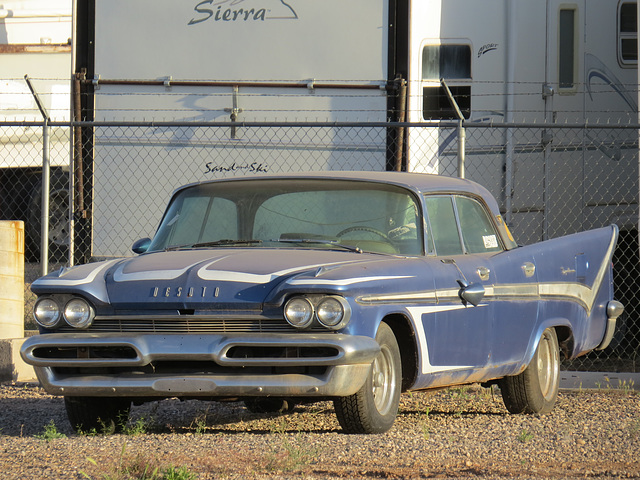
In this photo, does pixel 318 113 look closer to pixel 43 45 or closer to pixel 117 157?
pixel 117 157

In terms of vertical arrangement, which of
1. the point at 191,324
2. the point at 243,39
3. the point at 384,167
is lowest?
the point at 191,324

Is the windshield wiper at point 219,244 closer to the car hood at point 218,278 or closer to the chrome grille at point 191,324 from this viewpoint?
the car hood at point 218,278

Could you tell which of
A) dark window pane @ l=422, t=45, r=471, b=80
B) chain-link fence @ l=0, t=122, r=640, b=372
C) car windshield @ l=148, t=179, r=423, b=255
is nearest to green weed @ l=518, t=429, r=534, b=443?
car windshield @ l=148, t=179, r=423, b=255

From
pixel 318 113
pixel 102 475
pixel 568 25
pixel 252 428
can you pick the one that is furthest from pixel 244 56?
pixel 102 475

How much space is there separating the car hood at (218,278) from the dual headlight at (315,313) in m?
0.07

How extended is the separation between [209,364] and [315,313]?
600 millimetres

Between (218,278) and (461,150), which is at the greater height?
(461,150)

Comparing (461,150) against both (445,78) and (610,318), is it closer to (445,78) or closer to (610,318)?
(445,78)

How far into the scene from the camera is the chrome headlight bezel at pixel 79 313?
5559 mm

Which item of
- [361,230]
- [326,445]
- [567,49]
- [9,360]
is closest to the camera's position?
[326,445]

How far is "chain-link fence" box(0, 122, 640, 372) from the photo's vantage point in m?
10.5

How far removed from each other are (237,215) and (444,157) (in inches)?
170

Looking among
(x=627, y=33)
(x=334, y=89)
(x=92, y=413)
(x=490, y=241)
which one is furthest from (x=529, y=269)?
(x=627, y=33)

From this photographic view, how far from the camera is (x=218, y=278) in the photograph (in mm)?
5395
